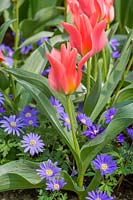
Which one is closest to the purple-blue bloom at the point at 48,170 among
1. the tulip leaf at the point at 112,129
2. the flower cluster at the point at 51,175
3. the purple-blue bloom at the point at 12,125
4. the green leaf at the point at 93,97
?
the flower cluster at the point at 51,175

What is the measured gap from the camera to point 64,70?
1734 mm

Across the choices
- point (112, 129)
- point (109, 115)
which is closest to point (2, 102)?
point (109, 115)

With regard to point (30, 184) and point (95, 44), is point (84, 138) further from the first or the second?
point (95, 44)

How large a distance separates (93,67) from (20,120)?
0.48 meters

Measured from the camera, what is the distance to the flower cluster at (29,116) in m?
2.24

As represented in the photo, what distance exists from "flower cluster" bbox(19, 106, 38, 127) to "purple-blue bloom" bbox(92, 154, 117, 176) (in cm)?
34

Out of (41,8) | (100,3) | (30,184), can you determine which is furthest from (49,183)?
(41,8)

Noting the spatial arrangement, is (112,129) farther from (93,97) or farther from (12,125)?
(12,125)

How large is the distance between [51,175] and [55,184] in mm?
35

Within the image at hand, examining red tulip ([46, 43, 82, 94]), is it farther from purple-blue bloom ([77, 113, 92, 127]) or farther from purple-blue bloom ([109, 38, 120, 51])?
purple-blue bloom ([109, 38, 120, 51])

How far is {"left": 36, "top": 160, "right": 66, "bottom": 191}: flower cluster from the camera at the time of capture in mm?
1956

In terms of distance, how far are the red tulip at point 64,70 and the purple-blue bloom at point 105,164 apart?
36 centimetres

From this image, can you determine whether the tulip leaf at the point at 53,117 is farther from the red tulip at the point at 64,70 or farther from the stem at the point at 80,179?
the red tulip at the point at 64,70

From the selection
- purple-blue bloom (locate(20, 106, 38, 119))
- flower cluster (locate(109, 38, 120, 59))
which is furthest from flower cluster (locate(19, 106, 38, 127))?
flower cluster (locate(109, 38, 120, 59))
